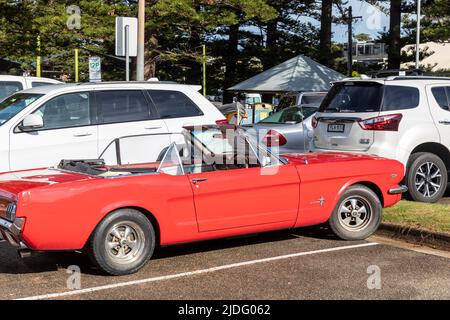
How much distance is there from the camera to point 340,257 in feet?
20.5

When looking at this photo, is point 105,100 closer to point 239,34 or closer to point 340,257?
point 340,257

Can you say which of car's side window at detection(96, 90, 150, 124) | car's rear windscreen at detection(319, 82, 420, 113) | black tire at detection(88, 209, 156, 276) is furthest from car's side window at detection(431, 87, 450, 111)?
black tire at detection(88, 209, 156, 276)

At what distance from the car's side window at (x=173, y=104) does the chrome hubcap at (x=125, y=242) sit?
3348mm

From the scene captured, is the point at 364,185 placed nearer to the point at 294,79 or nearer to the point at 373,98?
the point at 373,98

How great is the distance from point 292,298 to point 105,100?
15.0 feet

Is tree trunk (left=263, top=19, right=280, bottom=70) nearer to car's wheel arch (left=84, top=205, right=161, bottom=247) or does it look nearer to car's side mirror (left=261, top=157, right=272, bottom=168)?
car's side mirror (left=261, top=157, right=272, bottom=168)

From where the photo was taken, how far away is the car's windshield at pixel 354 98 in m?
8.64

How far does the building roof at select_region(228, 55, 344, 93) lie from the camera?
1970cm

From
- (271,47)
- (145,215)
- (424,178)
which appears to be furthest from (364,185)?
(271,47)

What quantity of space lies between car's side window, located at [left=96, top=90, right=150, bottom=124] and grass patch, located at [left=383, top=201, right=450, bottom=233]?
357 cm

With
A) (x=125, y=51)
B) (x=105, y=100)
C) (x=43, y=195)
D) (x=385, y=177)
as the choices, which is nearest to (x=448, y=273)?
(x=385, y=177)

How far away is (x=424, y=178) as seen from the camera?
898 centimetres

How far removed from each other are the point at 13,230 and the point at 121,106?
3.64 m

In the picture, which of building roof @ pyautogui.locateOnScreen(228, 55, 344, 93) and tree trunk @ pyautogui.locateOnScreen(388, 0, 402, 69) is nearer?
building roof @ pyautogui.locateOnScreen(228, 55, 344, 93)
